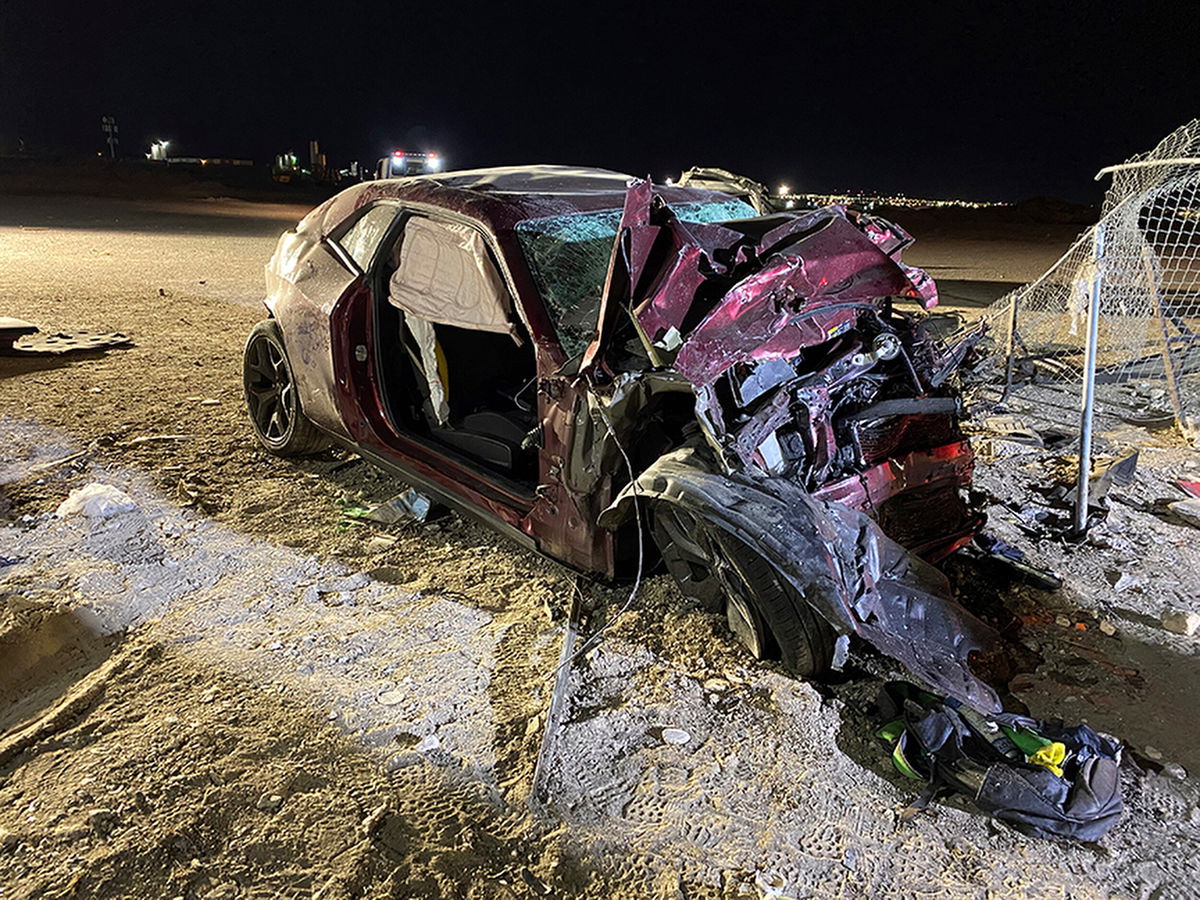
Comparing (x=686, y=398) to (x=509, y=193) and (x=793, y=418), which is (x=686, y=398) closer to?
(x=793, y=418)

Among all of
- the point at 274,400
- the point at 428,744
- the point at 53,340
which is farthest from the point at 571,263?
the point at 53,340

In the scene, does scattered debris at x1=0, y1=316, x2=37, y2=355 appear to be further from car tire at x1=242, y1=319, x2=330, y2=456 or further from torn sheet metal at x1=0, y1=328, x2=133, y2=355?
car tire at x1=242, y1=319, x2=330, y2=456

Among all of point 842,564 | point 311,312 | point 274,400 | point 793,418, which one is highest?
point 311,312

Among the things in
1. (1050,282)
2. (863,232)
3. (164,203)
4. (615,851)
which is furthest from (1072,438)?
(164,203)

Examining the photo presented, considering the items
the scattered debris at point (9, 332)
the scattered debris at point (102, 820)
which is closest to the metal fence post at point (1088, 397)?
the scattered debris at point (102, 820)

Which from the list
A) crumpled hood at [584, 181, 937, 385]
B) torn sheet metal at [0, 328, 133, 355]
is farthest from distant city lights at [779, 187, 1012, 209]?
torn sheet metal at [0, 328, 133, 355]

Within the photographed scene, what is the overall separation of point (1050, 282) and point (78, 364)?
8086 mm

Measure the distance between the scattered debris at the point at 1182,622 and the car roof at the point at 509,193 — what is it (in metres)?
2.79

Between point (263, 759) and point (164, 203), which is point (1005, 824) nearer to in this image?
point (263, 759)

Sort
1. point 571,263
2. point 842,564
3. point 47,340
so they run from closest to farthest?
point 842,564, point 571,263, point 47,340

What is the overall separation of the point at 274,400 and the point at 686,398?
2.98 meters

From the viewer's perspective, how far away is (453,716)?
2.78 metres

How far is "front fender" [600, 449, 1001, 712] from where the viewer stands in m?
2.52

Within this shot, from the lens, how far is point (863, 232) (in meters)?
3.23
